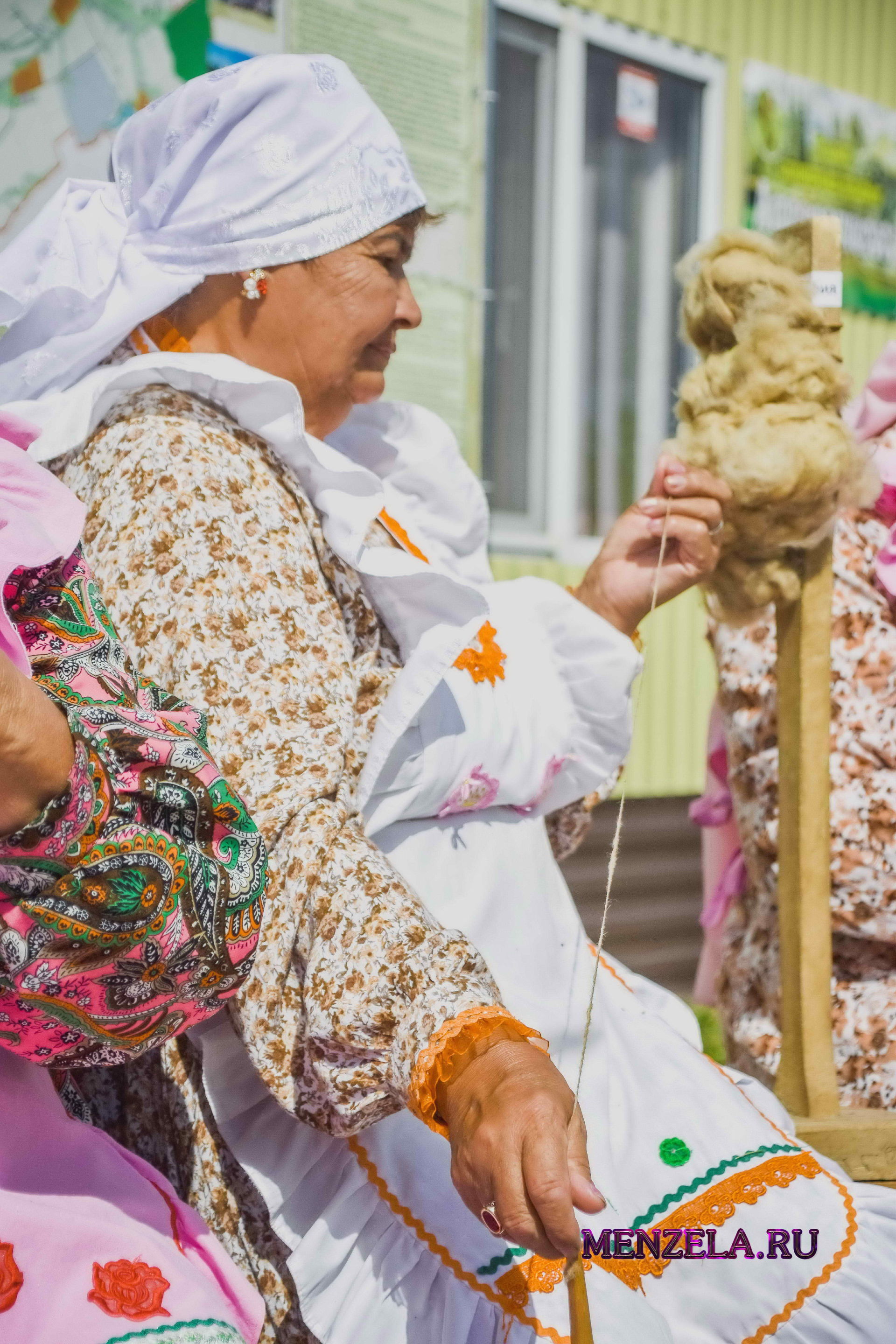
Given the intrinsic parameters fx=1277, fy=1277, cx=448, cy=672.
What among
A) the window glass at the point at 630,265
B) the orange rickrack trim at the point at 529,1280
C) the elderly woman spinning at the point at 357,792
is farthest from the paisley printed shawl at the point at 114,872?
the window glass at the point at 630,265

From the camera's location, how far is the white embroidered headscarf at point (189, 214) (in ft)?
5.08

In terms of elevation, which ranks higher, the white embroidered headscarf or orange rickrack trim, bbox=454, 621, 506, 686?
the white embroidered headscarf

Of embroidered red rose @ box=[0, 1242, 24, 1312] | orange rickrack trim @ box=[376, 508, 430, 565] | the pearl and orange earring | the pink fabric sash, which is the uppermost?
the pearl and orange earring

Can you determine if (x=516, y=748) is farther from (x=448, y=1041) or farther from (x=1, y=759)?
(x=1, y=759)

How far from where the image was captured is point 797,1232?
1363 mm

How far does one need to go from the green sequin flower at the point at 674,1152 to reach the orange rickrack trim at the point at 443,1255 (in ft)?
0.82

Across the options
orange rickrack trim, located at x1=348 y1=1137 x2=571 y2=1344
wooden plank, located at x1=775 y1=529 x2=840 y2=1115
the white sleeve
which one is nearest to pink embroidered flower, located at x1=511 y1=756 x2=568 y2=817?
the white sleeve

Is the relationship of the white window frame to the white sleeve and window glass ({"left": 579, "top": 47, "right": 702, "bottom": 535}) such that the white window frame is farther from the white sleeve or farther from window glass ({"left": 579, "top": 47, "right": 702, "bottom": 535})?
the white sleeve

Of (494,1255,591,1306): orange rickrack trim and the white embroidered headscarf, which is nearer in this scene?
(494,1255,591,1306): orange rickrack trim

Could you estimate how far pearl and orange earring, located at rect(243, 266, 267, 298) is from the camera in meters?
1.60

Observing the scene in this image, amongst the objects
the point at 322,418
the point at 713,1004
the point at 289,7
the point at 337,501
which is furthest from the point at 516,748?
the point at 289,7

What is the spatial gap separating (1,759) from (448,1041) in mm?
441

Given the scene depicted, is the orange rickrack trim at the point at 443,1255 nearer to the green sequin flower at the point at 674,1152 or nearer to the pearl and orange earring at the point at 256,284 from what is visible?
the green sequin flower at the point at 674,1152

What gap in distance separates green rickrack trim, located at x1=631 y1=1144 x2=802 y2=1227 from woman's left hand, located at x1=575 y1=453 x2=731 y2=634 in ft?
2.45
